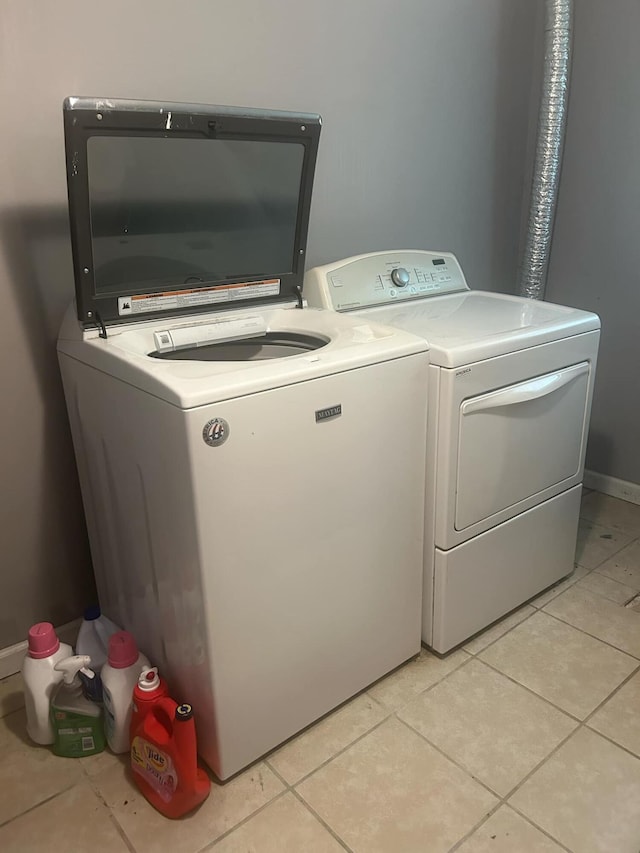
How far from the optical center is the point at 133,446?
4.46 ft

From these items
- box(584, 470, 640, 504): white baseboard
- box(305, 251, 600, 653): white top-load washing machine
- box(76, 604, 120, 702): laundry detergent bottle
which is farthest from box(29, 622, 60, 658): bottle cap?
box(584, 470, 640, 504): white baseboard

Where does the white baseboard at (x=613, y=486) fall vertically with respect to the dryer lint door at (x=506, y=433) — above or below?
below

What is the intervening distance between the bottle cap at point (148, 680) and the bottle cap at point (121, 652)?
6cm

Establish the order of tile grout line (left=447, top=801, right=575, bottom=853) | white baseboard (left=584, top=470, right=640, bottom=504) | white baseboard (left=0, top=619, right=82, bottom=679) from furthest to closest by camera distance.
Result: white baseboard (left=584, top=470, right=640, bottom=504) → white baseboard (left=0, top=619, right=82, bottom=679) → tile grout line (left=447, top=801, right=575, bottom=853)

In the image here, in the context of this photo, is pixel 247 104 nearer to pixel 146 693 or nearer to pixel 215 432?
pixel 215 432

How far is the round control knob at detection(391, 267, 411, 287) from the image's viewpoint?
2041 mm

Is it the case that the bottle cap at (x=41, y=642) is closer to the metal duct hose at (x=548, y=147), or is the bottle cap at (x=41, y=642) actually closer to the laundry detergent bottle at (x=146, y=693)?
the laundry detergent bottle at (x=146, y=693)

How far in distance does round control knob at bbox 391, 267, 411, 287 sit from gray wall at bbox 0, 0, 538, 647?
0.22 meters

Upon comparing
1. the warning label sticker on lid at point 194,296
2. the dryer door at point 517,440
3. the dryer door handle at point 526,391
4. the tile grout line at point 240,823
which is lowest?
the tile grout line at point 240,823

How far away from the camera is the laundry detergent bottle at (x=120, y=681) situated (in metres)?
1.47

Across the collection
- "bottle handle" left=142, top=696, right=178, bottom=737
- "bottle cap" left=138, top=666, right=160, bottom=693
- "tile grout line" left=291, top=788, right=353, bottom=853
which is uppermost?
"bottle cap" left=138, top=666, right=160, bottom=693

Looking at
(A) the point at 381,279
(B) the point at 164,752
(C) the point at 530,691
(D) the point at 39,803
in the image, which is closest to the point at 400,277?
(A) the point at 381,279

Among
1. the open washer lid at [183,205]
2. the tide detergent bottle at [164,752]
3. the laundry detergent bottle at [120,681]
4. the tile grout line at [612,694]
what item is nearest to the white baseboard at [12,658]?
the laundry detergent bottle at [120,681]

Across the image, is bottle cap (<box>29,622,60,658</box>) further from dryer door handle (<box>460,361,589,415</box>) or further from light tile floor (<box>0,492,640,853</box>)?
dryer door handle (<box>460,361,589,415</box>)
